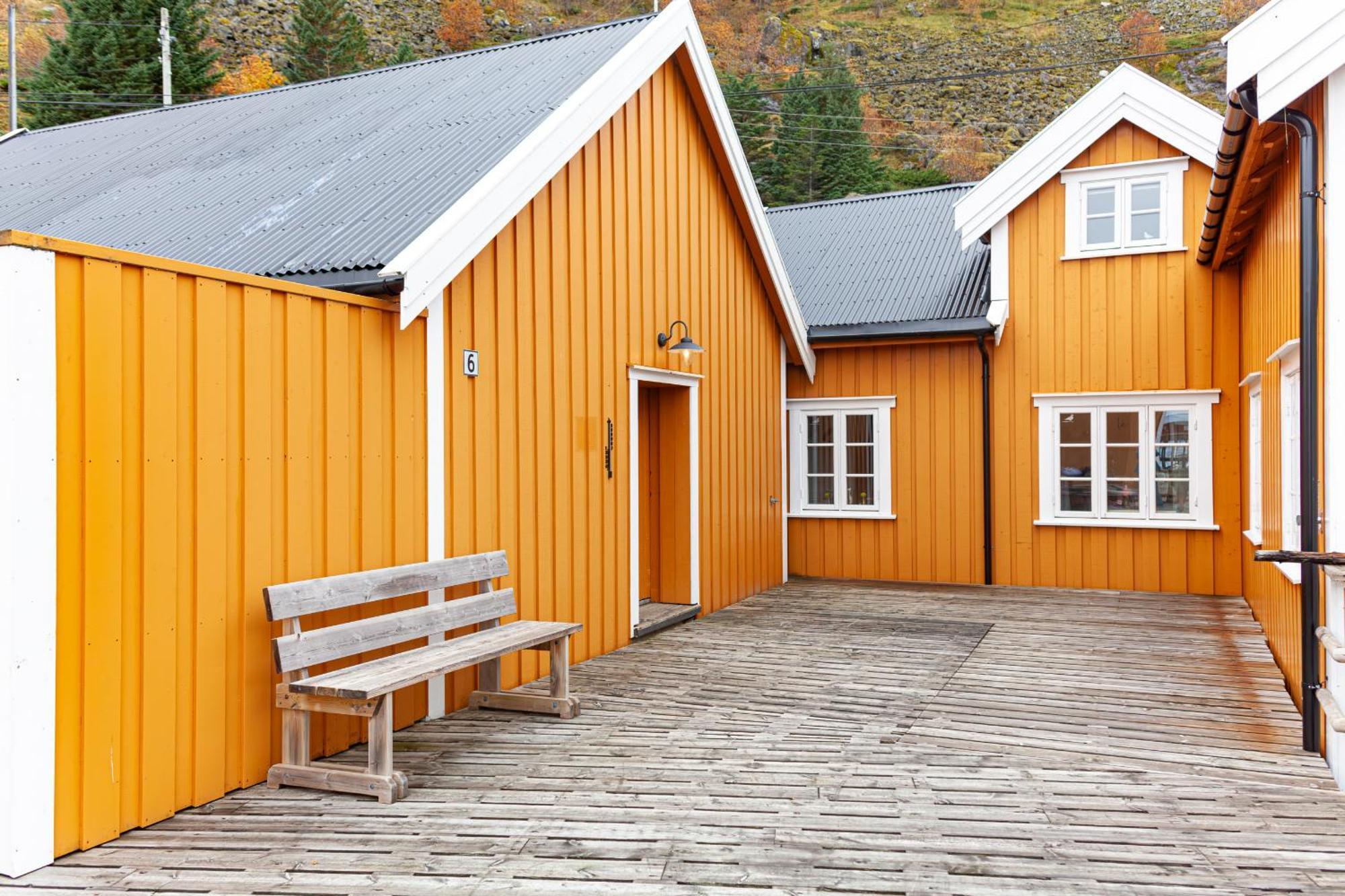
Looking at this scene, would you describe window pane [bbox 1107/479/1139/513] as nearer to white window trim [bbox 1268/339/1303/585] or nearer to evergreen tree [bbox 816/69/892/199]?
white window trim [bbox 1268/339/1303/585]

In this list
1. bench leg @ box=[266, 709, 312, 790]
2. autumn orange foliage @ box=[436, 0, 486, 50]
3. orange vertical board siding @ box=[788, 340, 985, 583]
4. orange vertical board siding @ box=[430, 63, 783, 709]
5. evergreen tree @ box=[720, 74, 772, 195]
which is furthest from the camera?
autumn orange foliage @ box=[436, 0, 486, 50]

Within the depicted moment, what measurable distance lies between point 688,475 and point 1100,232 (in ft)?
16.4

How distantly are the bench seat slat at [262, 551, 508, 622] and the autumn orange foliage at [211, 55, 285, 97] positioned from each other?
83.7ft


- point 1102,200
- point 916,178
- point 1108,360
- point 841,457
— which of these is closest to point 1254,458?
point 1108,360

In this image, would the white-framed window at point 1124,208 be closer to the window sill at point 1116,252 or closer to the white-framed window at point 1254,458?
the window sill at point 1116,252

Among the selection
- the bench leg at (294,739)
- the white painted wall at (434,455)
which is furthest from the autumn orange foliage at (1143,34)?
the bench leg at (294,739)

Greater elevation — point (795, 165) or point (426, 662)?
point (795, 165)

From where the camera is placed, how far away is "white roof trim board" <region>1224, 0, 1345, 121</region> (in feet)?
12.8

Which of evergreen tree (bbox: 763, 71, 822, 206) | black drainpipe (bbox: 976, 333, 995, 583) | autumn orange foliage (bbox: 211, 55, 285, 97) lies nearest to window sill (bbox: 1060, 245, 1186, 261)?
black drainpipe (bbox: 976, 333, 995, 583)

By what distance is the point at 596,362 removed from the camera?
6707 millimetres

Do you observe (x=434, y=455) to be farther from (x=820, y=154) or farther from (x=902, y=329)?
(x=820, y=154)

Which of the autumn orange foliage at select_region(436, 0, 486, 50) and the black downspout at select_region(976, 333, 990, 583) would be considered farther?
the autumn orange foliage at select_region(436, 0, 486, 50)

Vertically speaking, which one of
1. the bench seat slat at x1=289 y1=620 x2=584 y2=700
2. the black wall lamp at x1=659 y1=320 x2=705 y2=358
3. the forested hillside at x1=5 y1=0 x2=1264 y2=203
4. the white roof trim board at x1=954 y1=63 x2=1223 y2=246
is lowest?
the bench seat slat at x1=289 y1=620 x2=584 y2=700

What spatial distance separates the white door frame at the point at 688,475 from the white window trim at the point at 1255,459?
14.0 feet
